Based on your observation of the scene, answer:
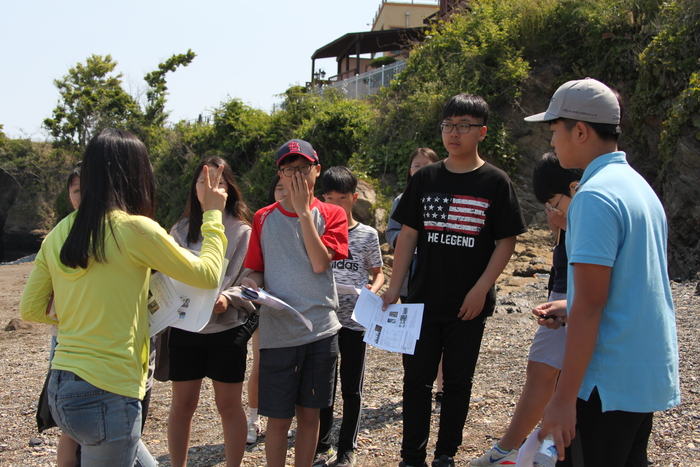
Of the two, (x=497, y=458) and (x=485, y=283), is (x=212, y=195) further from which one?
(x=497, y=458)

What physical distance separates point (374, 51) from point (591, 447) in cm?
3138

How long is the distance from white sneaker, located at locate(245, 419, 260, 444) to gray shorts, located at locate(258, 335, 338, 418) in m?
1.19

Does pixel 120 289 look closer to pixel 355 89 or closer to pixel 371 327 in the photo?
pixel 371 327

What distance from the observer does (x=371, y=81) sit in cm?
2105

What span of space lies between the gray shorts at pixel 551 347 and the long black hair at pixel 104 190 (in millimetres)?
2173

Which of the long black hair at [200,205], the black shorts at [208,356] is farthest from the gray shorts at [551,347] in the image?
the long black hair at [200,205]

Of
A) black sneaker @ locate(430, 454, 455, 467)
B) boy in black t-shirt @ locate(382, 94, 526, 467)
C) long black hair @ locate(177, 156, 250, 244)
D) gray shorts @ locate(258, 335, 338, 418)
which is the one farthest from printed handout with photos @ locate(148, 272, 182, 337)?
black sneaker @ locate(430, 454, 455, 467)

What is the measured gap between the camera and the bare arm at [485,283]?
3072 millimetres

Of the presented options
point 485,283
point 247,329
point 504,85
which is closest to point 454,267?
point 485,283

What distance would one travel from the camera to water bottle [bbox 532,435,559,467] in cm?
188

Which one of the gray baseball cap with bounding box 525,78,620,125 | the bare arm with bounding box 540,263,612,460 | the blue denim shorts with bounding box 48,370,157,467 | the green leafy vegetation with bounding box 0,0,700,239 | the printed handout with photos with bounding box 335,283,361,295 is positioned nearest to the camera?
the bare arm with bounding box 540,263,612,460

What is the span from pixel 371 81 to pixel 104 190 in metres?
19.7

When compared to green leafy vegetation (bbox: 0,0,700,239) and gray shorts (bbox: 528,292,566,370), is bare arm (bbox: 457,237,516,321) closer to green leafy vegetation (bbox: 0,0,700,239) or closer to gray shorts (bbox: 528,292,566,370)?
gray shorts (bbox: 528,292,566,370)

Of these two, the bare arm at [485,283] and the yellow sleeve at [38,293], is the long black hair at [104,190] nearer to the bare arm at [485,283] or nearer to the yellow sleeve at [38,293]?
the yellow sleeve at [38,293]
